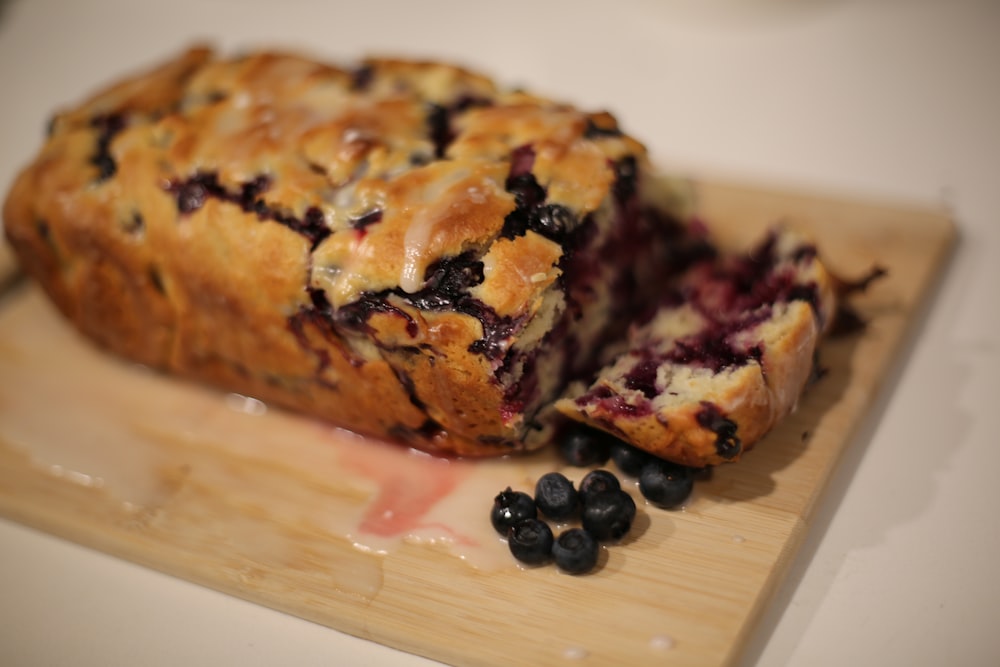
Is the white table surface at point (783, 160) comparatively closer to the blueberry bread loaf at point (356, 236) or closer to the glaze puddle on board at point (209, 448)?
the glaze puddle on board at point (209, 448)

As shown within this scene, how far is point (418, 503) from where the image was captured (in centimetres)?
294

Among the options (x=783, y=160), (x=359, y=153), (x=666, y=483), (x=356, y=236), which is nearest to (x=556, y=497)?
(x=666, y=483)

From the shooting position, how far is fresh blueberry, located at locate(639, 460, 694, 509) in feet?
8.96

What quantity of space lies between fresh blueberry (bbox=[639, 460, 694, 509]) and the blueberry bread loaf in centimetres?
39

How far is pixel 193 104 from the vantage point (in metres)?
3.53

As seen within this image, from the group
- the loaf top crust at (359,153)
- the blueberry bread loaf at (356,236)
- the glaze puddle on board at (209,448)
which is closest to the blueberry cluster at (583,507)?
the glaze puddle on board at (209,448)

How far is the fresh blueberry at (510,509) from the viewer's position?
2.72m

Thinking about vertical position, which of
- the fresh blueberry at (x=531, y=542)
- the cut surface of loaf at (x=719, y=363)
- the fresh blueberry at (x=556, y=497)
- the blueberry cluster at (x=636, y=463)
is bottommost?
the fresh blueberry at (x=531, y=542)

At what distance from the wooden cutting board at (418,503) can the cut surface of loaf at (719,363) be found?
187 mm

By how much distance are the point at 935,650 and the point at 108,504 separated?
2.36 m

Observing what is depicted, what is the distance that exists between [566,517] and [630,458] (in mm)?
255

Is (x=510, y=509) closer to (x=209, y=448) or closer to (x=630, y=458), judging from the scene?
(x=630, y=458)

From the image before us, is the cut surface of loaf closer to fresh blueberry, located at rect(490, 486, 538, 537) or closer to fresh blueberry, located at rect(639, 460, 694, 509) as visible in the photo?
fresh blueberry, located at rect(639, 460, 694, 509)

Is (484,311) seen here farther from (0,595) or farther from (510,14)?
(510,14)
